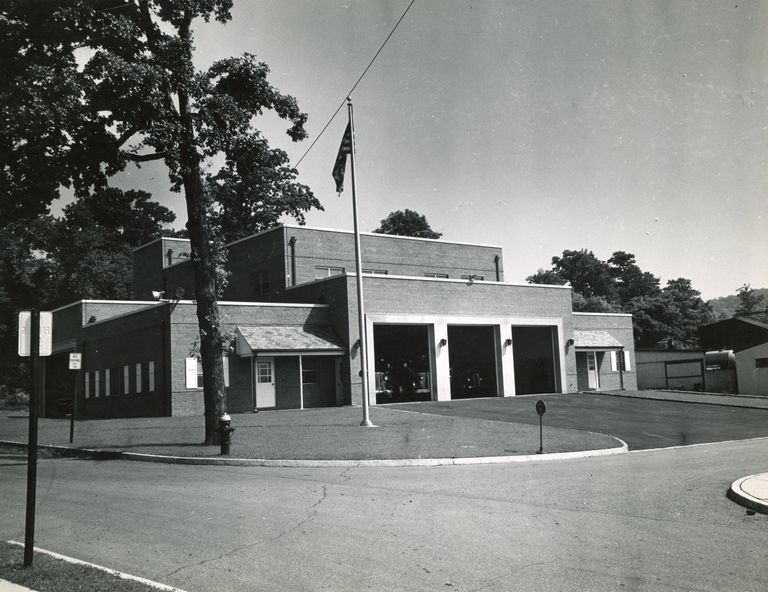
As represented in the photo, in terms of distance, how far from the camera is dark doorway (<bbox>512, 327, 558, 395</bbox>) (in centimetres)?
3931

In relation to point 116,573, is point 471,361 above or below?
above

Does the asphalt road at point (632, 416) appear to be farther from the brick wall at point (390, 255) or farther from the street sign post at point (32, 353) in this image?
the street sign post at point (32, 353)

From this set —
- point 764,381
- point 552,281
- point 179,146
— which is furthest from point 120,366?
point 552,281

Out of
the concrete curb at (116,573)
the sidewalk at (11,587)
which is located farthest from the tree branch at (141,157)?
the sidewalk at (11,587)

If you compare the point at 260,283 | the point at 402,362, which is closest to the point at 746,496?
the point at 402,362

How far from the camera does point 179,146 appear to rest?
58.4 feet

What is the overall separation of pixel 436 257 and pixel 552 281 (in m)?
55.4

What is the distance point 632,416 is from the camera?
1051 inches

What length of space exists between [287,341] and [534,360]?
16.0m

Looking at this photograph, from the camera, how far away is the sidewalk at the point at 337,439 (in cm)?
1561

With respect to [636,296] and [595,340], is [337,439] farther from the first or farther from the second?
[636,296]

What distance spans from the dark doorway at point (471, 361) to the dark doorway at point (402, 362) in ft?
5.95

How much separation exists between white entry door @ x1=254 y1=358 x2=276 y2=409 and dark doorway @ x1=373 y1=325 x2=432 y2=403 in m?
8.58

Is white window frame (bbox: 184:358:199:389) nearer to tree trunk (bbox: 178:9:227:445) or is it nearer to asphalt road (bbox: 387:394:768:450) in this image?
asphalt road (bbox: 387:394:768:450)
